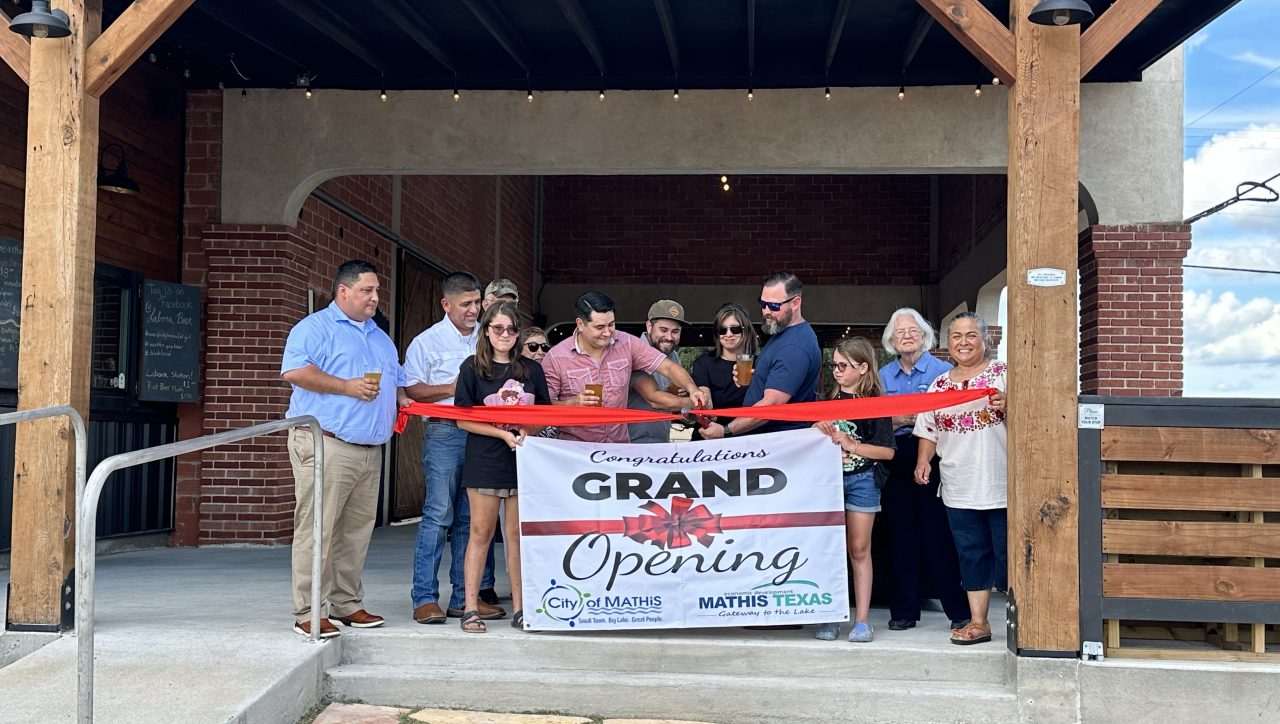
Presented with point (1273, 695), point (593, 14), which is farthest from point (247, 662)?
point (593, 14)

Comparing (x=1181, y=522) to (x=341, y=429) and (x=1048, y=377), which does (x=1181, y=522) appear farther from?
(x=341, y=429)

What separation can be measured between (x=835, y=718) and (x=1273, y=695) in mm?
1751

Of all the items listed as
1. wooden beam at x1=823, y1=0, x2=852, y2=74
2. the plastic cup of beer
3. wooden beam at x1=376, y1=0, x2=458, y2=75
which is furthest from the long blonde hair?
wooden beam at x1=376, y1=0, x2=458, y2=75

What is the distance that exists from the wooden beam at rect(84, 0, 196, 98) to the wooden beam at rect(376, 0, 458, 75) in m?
2.38

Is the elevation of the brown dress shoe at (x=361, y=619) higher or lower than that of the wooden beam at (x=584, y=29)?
lower

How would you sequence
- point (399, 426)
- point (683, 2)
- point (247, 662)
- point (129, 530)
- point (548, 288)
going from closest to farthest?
point (247, 662), point (399, 426), point (683, 2), point (129, 530), point (548, 288)

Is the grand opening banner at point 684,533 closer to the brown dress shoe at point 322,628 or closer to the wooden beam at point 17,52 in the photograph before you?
the brown dress shoe at point 322,628

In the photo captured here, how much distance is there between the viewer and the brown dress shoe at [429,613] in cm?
549

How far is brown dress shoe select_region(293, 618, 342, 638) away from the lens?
5109 millimetres

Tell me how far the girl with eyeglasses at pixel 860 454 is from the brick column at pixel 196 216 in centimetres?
572

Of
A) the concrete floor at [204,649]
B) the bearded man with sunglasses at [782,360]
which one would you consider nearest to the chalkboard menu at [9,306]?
the concrete floor at [204,649]

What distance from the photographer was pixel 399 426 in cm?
570

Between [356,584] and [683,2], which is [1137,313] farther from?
[356,584]

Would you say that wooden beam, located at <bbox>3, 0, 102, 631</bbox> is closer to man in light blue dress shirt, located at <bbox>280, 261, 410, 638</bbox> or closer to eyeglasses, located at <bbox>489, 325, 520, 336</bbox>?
man in light blue dress shirt, located at <bbox>280, 261, 410, 638</bbox>
